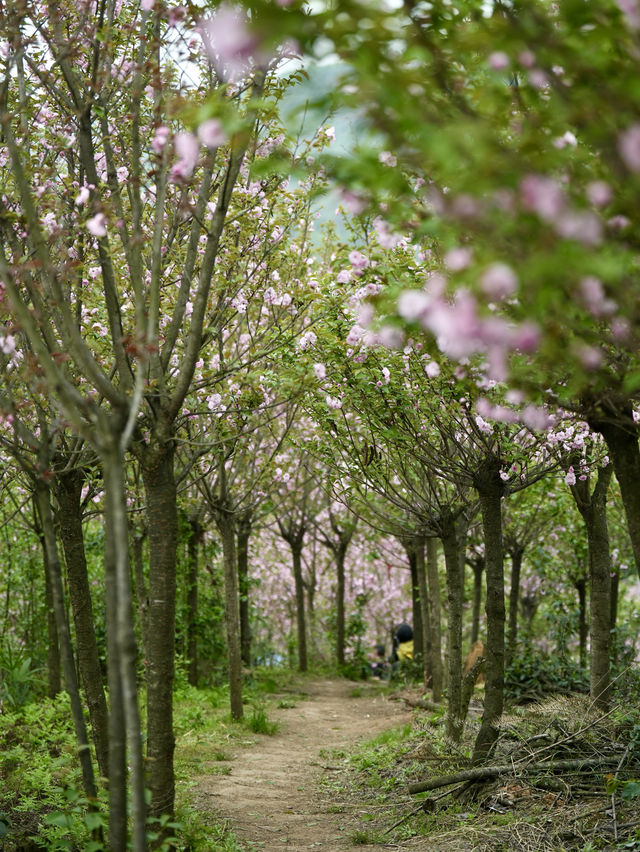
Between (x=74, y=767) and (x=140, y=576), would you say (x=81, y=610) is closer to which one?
(x=74, y=767)

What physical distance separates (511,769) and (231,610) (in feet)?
18.4

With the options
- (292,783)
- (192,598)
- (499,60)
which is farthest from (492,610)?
(192,598)

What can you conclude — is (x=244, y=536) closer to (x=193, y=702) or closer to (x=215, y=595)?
(x=215, y=595)

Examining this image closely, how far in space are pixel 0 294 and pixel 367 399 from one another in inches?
127

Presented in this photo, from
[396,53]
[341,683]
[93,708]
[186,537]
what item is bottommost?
[341,683]

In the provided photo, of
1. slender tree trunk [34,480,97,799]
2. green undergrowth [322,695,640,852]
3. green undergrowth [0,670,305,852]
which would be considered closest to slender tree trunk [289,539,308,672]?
green undergrowth [0,670,305,852]

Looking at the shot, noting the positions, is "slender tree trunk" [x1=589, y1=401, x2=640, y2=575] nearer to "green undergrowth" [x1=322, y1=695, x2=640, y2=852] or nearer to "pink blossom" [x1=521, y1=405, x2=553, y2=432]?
"pink blossom" [x1=521, y1=405, x2=553, y2=432]

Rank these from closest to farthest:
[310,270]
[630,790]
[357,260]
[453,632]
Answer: [357,260]
[630,790]
[453,632]
[310,270]

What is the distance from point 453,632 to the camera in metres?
8.41

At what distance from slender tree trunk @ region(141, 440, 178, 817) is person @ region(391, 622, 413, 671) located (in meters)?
12.5

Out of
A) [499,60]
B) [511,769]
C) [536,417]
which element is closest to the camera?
[499,60]

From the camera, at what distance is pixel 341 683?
16.9m

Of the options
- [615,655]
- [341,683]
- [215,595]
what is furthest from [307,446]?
[341,683]

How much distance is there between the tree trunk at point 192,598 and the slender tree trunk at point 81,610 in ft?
25.4
